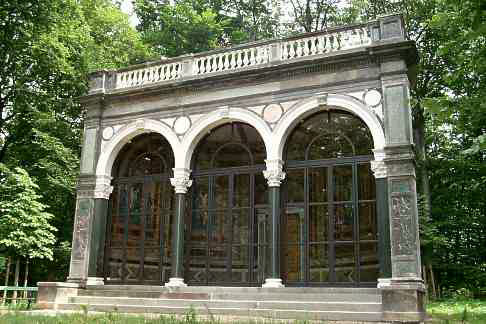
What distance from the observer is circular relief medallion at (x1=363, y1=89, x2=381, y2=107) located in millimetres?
13188

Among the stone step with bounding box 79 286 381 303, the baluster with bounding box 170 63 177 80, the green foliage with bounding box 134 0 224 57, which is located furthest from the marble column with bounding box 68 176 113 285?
the green foliage with bounding box 134 0 224 57

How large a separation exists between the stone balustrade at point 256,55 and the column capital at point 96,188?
9.90 feet

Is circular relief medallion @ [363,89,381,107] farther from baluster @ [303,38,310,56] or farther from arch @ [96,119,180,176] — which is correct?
arch @ [96,119,180,176]

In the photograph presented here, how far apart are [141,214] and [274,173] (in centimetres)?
476

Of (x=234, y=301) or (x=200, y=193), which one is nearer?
(x=234, y=301)

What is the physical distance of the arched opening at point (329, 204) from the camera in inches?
514

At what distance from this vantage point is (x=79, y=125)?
2269cm

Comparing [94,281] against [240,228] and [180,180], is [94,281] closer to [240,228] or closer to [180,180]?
[180,180]

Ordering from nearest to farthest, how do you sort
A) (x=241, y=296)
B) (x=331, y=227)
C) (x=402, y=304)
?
(x=402, y=304) < (x=241, y=296) < (x=331, y=227)

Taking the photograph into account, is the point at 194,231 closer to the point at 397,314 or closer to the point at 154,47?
the point at 397,314

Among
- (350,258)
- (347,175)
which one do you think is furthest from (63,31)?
(350,258)

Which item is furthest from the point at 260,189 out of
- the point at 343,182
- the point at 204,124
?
the point at 343,182

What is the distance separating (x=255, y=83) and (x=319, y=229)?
4.59 meters

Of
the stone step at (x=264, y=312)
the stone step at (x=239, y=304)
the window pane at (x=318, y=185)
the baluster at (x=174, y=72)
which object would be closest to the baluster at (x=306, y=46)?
the window pane at (x=318, y=185)
